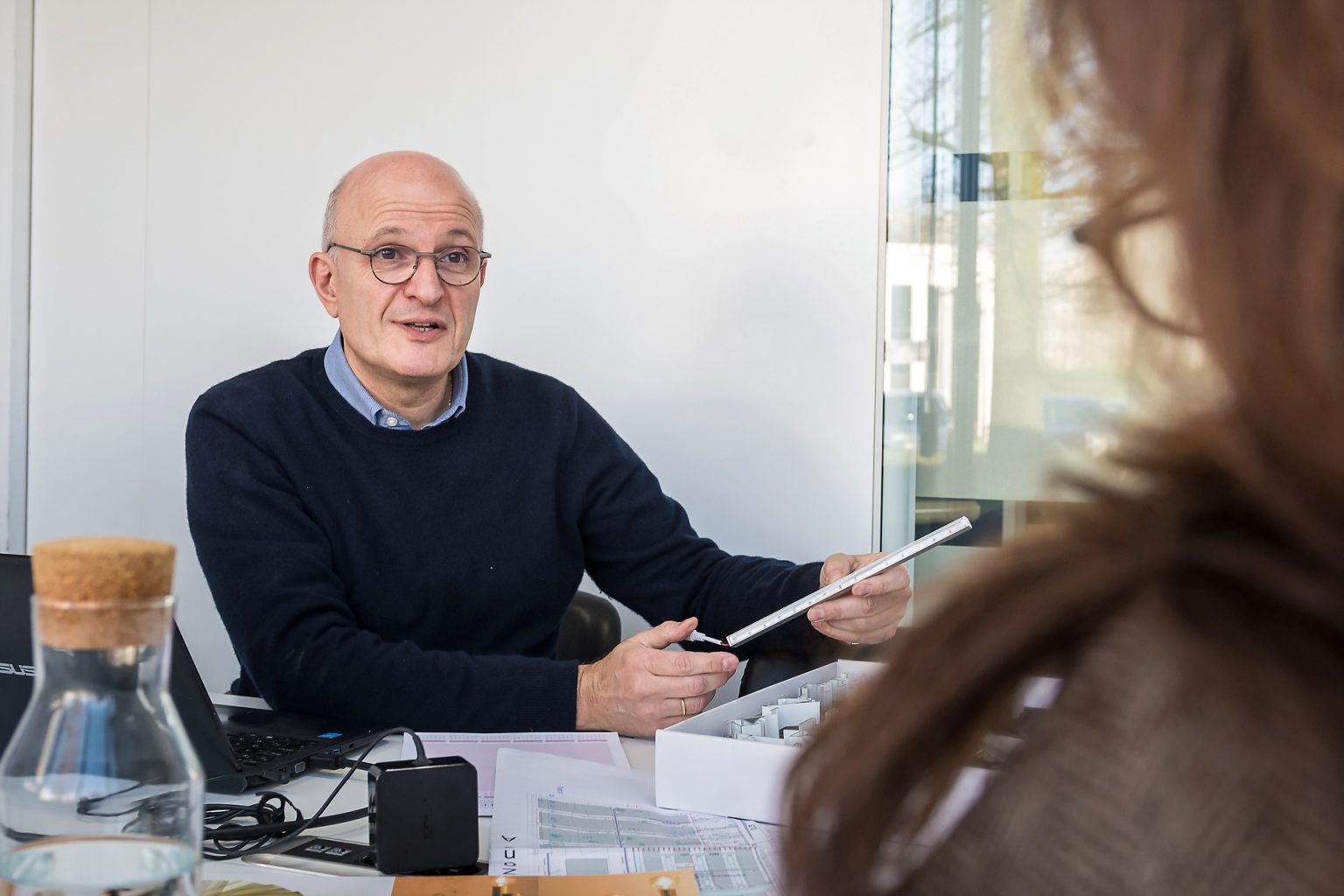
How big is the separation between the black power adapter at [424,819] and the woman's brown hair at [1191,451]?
2.07 ft

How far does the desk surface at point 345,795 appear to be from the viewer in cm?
107

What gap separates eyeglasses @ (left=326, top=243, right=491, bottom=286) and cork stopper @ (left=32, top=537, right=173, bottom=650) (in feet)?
5.00

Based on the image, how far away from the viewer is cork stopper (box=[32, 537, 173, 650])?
56 cm

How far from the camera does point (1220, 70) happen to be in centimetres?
A: 36

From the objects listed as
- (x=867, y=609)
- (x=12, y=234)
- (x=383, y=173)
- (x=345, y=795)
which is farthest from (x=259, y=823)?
(x=12, y=234)

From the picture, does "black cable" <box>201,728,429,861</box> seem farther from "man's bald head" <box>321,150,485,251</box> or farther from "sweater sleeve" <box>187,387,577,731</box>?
"man's bald head" <box>321,150,485,251</box>

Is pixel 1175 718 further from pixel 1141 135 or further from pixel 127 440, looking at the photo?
pixel 127 440

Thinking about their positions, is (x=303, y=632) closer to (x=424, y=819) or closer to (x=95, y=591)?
(x=424, y=819)

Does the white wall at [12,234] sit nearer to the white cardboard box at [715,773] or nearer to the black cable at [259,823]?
the black cable at [259,823]

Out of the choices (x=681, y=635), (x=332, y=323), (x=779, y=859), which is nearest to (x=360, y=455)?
(x=681, y=635)

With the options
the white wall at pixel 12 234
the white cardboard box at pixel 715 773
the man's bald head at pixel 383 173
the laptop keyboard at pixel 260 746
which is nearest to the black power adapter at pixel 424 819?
the white cardboard box at pixel 715 773

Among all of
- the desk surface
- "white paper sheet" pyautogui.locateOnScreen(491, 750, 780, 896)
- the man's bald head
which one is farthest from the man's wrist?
the man's bald head

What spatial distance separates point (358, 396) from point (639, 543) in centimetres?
55

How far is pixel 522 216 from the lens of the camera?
9.08 ft
